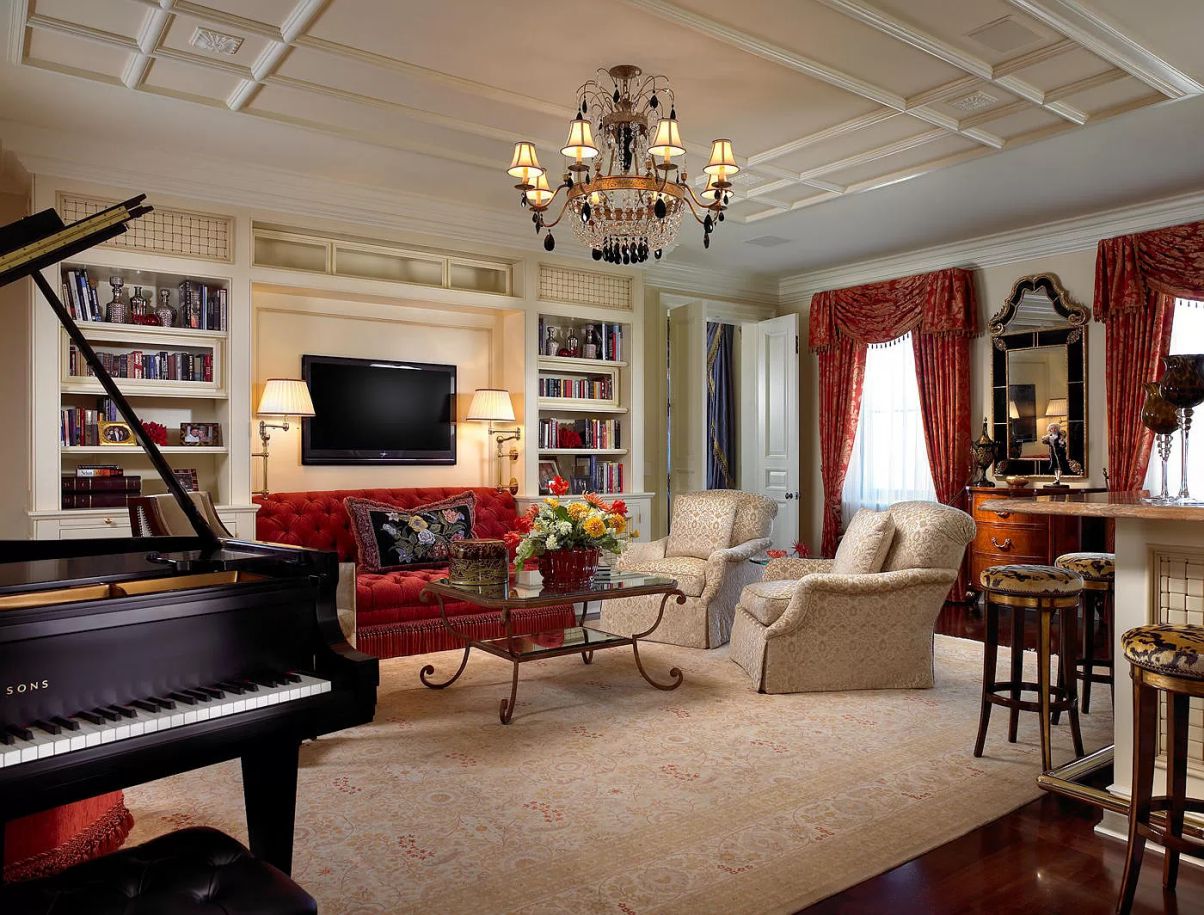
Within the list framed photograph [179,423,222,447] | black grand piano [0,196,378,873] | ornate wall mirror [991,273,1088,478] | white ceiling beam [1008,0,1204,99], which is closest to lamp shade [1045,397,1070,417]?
ornate wall mirror [991,273,1088,478]

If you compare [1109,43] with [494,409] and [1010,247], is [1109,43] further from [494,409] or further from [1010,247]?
[494,409]

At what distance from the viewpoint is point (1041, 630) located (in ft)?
9.77

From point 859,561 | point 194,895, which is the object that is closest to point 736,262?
point 859,561

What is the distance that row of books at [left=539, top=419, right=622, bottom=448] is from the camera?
654 cm

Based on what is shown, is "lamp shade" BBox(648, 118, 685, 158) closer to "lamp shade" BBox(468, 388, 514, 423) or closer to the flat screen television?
"lamp shade" BBox(468, 388, 514, 423)

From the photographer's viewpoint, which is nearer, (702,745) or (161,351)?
(702,745)

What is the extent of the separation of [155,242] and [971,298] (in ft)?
18.7

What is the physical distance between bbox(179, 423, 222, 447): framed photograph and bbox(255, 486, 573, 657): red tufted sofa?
1.42 feet

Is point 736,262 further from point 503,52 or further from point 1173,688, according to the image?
point 1173,688

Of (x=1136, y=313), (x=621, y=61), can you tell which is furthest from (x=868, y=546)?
(x=1136, y=313)

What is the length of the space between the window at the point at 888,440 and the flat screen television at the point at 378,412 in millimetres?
3599

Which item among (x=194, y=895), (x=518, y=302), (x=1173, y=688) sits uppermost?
(x=518, y=302)

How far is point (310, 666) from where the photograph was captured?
1946 millimetres

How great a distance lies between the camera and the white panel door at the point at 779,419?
765cm
